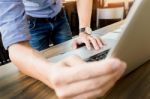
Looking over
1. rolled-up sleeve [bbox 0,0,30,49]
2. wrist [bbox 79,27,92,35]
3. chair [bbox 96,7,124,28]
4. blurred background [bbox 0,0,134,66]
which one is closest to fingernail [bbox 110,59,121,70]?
rolled-up sleeve [bbox 0,0,30,49]

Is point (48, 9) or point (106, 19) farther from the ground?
point (48, 9)

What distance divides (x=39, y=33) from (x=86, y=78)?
96 centimetres

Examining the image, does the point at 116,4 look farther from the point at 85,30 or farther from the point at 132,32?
the point at 132,32

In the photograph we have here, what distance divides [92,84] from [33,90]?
10.4 inches

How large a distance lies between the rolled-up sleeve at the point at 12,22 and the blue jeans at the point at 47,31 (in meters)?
0.44

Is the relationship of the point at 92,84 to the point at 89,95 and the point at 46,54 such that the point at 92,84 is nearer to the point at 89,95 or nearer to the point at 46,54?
the point at 89,95

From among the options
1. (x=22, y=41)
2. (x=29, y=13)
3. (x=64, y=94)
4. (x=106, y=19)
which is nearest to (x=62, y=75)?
(x=64, y=94)

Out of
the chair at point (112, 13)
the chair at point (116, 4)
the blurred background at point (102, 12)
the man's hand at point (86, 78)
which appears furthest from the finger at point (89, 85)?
the chair at point (116, 4)

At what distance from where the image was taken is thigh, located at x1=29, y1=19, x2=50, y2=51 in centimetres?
126

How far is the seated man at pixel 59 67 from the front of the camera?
349 millimetres

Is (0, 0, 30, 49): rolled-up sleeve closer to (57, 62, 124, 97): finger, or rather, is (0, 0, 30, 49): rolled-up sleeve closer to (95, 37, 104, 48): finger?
(95, 37, 104, 48): finger

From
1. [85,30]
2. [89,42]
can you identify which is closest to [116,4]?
[85,30]

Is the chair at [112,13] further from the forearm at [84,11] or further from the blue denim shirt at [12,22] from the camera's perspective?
the blue denim shirt at [12,22]

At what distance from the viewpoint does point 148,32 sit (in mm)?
476
